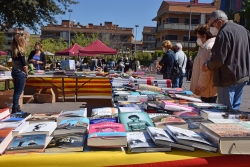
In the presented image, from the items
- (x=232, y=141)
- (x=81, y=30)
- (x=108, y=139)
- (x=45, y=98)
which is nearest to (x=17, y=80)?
(x=45, y=98)

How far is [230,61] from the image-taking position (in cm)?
275

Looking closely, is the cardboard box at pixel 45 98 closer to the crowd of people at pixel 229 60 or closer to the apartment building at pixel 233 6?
the crowd of people at pixel 229 60

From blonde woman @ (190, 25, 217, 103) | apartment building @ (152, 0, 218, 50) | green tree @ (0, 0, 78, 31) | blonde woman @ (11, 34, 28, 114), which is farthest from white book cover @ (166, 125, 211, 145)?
apartment building @ (152, 0, 218, 50)

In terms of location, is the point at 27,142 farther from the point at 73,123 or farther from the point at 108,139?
the point at 108,139

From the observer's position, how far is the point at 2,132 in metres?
1.53

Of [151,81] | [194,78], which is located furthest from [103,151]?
[151,81]

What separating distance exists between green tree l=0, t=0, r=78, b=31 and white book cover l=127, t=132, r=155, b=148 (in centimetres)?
1131

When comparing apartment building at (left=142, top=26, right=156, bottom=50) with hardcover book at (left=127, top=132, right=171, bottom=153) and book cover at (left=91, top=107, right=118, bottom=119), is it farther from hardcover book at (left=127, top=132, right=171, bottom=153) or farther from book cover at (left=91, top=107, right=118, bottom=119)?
hardcover book at (left=127, top=132, right=171, bottom=153)

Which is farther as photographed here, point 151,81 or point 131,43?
point 131,43

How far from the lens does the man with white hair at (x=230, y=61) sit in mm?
2703

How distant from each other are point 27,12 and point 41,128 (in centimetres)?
1199

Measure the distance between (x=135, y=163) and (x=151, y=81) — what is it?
2.90m

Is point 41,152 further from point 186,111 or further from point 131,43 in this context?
point 131,43

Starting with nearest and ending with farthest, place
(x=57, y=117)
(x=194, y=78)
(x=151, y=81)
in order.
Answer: (x=57, y=117) → (x=194, y=78) → (x=151, y=81)
